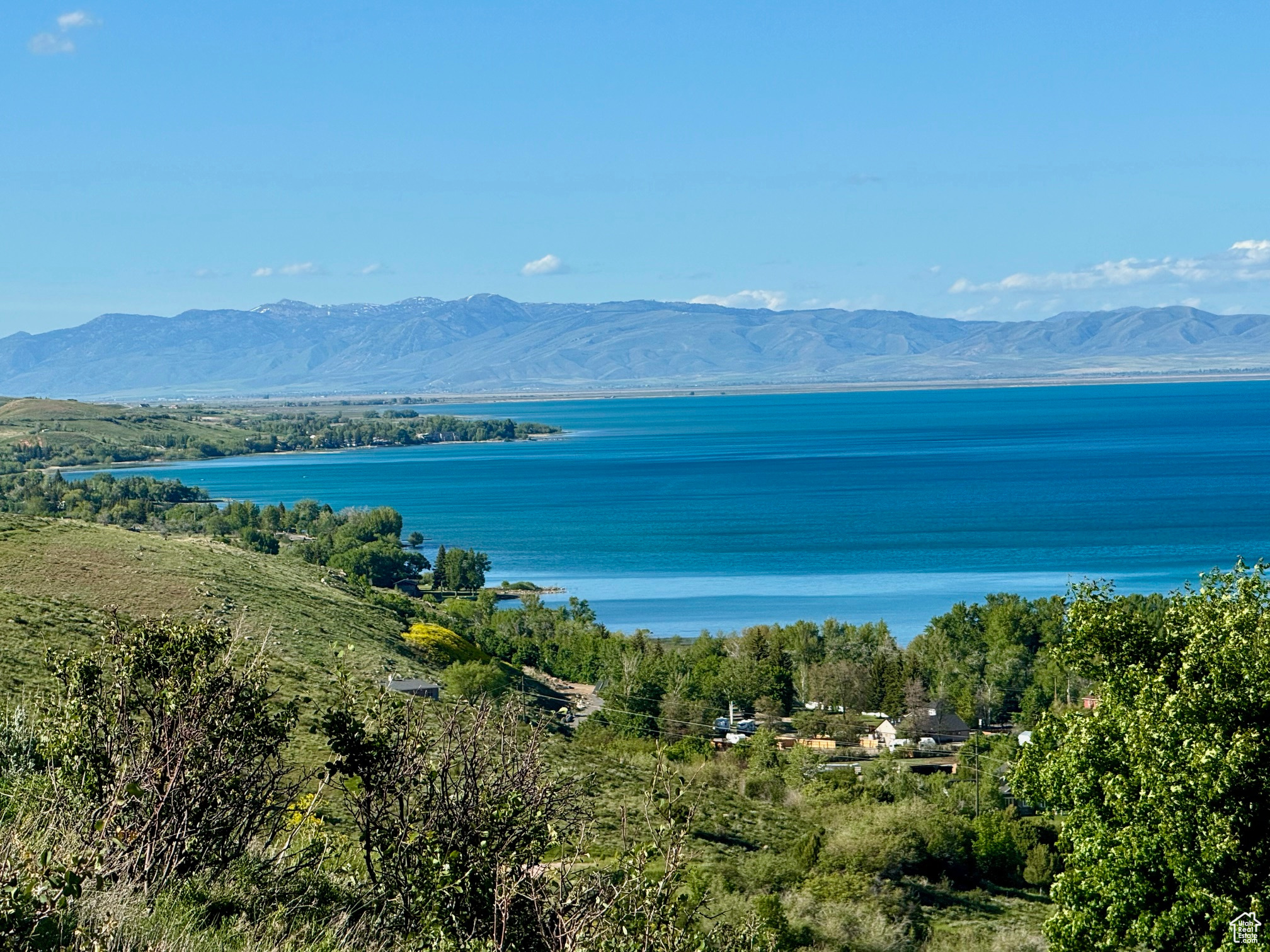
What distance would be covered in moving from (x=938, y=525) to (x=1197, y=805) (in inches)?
3027

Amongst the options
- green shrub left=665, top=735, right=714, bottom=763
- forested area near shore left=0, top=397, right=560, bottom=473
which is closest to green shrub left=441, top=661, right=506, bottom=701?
green shrub left=665, top=735, right=714, bottom=763

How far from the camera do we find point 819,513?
93.2 meters

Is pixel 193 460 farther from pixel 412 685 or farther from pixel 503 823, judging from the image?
pixel 503 823

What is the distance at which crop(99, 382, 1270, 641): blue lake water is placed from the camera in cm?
6228

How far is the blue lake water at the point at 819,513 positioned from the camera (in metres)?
62.3

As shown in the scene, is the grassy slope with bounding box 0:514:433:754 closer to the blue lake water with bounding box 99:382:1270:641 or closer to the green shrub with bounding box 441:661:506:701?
the green shrub with bounding box 441:661:506:701

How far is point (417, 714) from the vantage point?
→ 8156mm

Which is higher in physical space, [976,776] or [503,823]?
[503,823]

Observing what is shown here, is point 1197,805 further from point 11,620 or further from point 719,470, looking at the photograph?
point 719,470

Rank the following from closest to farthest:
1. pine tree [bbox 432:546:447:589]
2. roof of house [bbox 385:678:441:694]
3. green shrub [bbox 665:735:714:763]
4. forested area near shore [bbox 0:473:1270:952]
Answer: forested area near shore [bbox 0:473:1270:952] → roof of house [bbox 385:678:441:694] → green shrub [bbox 665:735:714:763] → pine tree [bbox 432:546:447:589]

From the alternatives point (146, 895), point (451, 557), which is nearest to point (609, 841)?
point (146, 895)

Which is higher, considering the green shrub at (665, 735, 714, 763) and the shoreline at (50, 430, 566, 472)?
the shoreline at (50, 430, 566, 472)

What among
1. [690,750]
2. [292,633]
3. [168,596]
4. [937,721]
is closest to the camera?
[690,750]

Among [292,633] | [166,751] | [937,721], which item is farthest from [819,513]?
[166,751]
